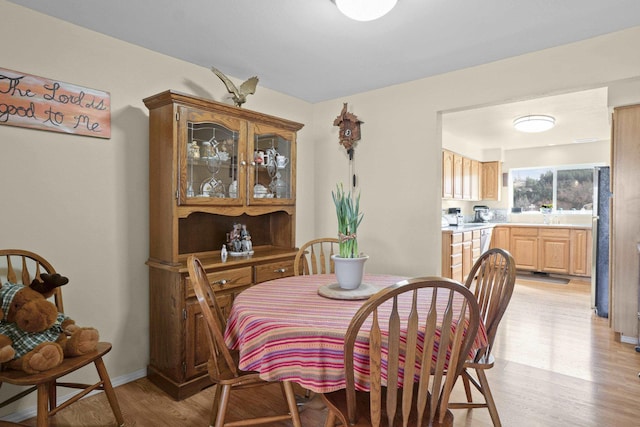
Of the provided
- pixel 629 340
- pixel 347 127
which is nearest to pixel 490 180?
pixel 629 340

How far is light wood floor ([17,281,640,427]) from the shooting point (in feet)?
6.45

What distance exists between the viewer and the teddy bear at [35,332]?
157 cm

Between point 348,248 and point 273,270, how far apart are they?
118cm

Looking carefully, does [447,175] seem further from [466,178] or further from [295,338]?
[295,338]

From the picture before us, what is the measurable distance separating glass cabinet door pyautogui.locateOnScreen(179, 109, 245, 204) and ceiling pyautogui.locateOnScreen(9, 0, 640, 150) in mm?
517

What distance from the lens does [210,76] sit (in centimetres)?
283

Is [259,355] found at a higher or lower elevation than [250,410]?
higher

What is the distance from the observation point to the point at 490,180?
661cm

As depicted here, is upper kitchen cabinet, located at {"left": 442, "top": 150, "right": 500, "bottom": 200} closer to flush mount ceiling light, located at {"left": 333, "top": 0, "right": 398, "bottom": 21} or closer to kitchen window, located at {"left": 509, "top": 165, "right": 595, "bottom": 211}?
kitchen window, located at {"left": 509, "top": 165, "right": 595, "bottom": 211}

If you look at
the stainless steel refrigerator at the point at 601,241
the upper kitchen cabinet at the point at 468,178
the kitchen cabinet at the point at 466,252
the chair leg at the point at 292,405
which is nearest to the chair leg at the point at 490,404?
the chair leg at the point at 292,405

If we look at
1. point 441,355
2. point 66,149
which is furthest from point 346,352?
point 66,149

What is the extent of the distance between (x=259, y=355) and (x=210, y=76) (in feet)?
7.57

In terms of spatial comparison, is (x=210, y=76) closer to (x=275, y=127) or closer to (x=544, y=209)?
(x=275, y=127)

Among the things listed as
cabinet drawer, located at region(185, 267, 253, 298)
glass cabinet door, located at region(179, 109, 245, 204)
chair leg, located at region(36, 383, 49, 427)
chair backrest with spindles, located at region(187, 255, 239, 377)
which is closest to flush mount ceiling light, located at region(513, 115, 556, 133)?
glass cabinet door, located at region(179, 109, 245, 204)
